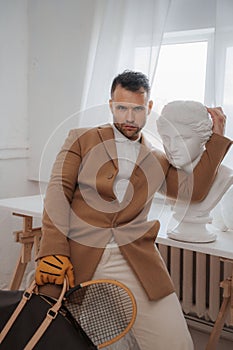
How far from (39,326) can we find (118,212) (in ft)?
1.31

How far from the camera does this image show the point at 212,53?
206 cm

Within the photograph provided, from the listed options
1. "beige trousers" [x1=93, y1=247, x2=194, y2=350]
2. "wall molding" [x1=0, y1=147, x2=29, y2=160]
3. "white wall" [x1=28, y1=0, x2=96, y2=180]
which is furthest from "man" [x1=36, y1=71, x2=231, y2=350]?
"wall molding" [x1=0, y1=147, x2=29, y2=160]

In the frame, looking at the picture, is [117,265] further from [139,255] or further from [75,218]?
[75,218]

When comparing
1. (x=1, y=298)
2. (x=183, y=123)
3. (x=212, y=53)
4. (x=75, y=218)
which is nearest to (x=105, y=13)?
(x=212, y=53)

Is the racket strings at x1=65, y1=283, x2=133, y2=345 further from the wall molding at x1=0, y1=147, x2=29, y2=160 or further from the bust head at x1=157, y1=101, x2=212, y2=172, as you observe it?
the wall molding at x1=0, y1=147, x2=29, y2=160

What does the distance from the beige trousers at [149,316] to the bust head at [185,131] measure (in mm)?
365

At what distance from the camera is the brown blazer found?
137 cm

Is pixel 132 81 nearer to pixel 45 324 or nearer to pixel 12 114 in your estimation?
pixel 45 324

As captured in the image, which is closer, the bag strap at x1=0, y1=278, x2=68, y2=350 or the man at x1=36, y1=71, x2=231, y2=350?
the bag strap at x1=0, y1=278, x2=68, y2=350

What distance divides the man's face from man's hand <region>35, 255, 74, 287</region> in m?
0.42

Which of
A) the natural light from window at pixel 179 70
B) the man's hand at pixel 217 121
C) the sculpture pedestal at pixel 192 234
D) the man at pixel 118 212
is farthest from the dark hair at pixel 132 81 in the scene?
the natural light from window at pixel 179 70

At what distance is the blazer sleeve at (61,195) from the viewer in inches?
53.2

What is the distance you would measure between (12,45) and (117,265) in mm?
1819

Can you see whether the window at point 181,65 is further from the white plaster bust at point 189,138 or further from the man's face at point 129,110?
the man's face at point 129,110
